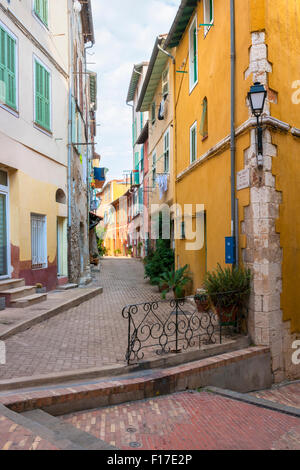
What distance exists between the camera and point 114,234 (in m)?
46.7

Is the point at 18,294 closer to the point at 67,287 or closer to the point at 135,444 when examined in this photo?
the point at 67,287

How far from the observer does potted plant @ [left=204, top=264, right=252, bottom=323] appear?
688 cm

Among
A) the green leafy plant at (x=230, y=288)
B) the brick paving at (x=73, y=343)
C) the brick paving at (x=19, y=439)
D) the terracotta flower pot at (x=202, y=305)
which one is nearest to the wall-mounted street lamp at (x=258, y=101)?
the green leafy plant at (x=230, y=288)

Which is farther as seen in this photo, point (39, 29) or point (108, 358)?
point (39, 29)

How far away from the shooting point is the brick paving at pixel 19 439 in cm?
293

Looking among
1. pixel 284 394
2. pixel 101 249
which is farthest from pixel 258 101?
pixel 101 249

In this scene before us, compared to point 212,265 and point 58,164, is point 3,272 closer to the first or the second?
point 58,164

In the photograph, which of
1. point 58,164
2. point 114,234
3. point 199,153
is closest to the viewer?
point 199,153

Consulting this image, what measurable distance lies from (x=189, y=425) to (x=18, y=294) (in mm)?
5625

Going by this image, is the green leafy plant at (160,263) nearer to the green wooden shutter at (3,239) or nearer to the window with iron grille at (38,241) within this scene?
the window with iron grille at (38,241)

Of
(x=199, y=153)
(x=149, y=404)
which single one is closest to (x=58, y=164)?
(x=199, y=153)

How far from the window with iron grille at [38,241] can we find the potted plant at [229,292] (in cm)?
520

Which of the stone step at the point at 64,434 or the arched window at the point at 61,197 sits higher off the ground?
the arched window at the point at 61,197
